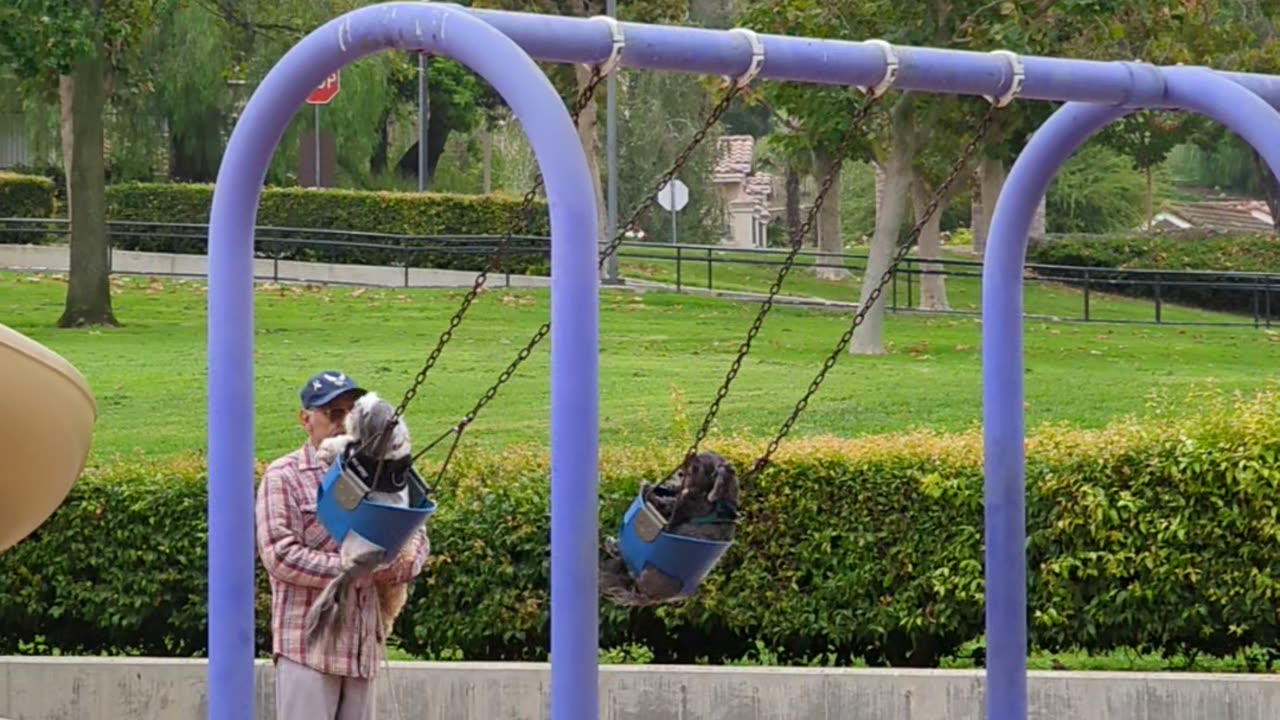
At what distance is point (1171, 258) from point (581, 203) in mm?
34026

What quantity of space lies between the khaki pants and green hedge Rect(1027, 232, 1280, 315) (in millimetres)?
28942

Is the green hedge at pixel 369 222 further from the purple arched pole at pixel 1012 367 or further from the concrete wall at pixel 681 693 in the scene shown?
the purple arched pole at pixel 1012 367

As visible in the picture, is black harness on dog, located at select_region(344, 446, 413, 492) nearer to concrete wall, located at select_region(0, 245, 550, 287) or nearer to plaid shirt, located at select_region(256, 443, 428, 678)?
plaid shirt, located at select_region(256, 443, 428, 678)

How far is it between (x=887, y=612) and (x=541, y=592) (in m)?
1.49

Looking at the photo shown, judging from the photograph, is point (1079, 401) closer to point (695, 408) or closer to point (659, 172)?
point (695, 408)

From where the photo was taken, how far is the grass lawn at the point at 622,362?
16609 millimetres

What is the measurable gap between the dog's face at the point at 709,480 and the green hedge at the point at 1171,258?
28972mm

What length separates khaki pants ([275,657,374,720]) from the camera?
21.2 feet

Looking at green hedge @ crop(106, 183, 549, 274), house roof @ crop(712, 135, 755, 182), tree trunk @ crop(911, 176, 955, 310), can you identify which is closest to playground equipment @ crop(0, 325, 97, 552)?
tree trunk @ crop(911, 176, 955, 310)

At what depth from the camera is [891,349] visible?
23.8 meters

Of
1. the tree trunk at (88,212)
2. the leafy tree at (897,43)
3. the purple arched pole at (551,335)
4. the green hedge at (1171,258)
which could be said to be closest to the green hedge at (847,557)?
the purple arched pole at (551,335)

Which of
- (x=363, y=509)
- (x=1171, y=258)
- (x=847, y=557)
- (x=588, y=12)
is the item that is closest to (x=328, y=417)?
(x=363, y=509)

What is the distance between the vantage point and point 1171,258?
37.8 m

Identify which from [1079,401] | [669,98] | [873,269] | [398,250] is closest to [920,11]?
[873,269]
